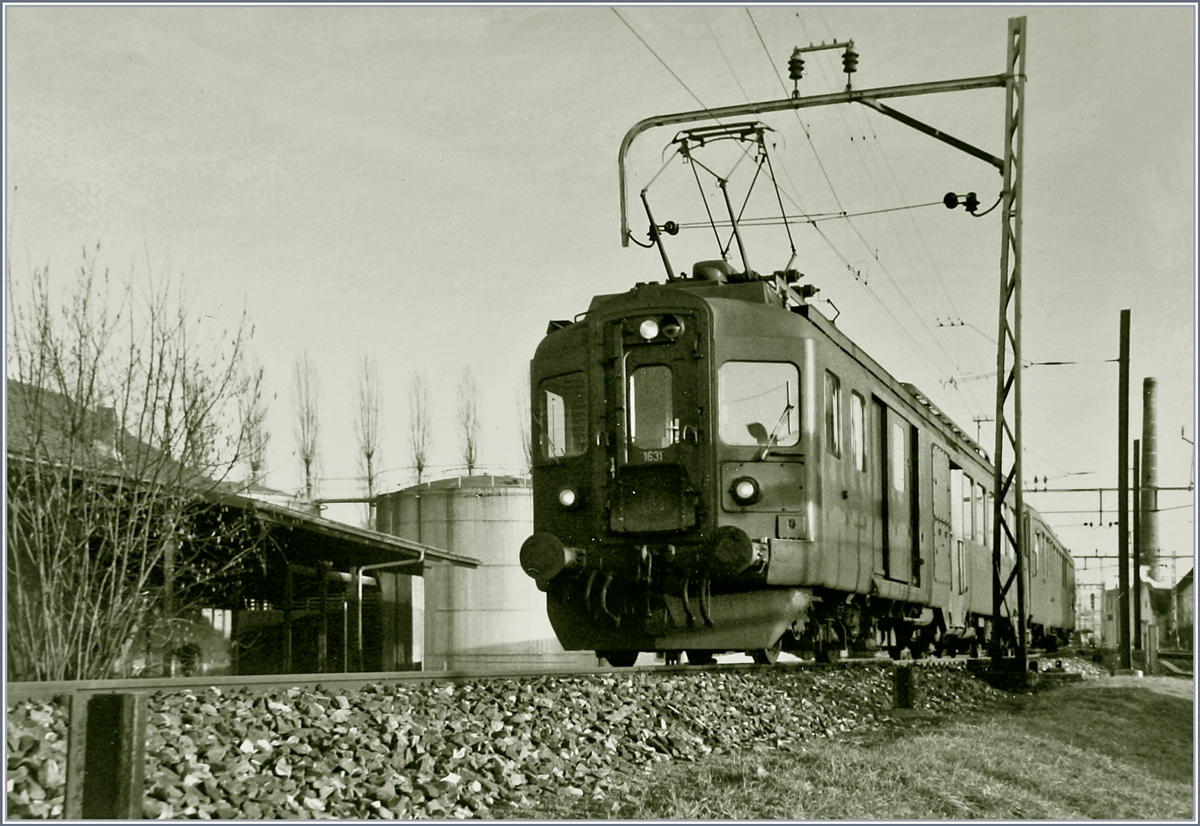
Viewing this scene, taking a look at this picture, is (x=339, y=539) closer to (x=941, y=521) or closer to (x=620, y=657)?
(x=620, y=657)

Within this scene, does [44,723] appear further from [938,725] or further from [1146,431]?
[1146,431]

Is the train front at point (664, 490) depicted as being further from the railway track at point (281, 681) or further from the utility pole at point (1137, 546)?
the utility pole at point (1137, 546)

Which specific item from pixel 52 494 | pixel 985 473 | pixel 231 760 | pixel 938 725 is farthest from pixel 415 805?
pixel 985 473

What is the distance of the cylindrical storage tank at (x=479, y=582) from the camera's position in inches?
1121

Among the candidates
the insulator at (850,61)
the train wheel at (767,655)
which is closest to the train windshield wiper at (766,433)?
the train wheel at (767,655)

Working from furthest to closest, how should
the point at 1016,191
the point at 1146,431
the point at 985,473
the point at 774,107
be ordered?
the point at 1146,431 → the point at 985,473 → the point at 1016,191 → the point at 774,107

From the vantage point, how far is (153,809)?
4828 millimetres

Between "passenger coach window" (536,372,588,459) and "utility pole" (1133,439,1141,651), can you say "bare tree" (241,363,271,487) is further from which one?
"utility pole" (1133,439,1141,651)

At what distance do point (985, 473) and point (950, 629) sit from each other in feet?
12.1

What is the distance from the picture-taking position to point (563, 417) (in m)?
10.6

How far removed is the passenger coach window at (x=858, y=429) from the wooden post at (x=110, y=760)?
732cm

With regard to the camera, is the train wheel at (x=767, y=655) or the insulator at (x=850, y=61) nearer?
the train wheel at (x=767, y=655)

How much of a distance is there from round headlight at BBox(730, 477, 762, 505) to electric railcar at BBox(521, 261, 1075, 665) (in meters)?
0.01

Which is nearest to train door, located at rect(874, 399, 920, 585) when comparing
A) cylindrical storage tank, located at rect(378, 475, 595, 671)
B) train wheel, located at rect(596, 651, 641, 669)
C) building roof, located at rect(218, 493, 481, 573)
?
train wheel, located at rect(596, 651, 641, 669)
